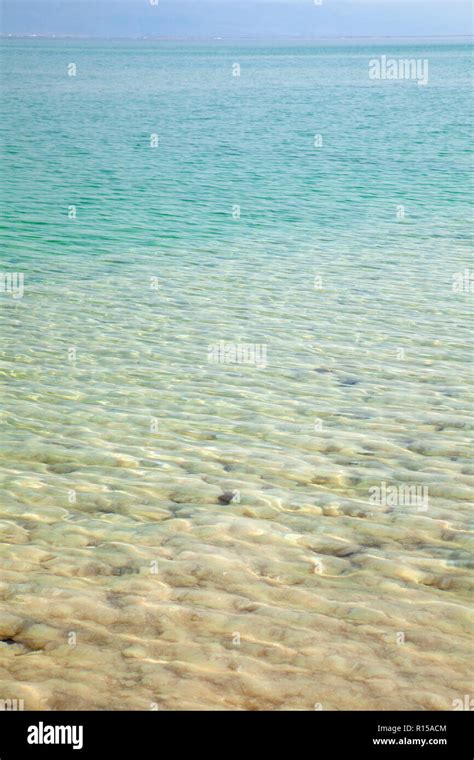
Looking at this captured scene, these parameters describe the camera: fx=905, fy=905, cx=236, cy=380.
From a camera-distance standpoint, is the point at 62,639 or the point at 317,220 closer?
the point at 62,639

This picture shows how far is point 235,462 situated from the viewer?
823cm

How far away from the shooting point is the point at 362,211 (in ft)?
82.3

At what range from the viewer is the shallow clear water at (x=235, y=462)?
5.22m

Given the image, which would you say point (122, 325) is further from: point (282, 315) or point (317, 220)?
point (317, 220)

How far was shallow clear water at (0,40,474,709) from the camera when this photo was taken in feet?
17.1
